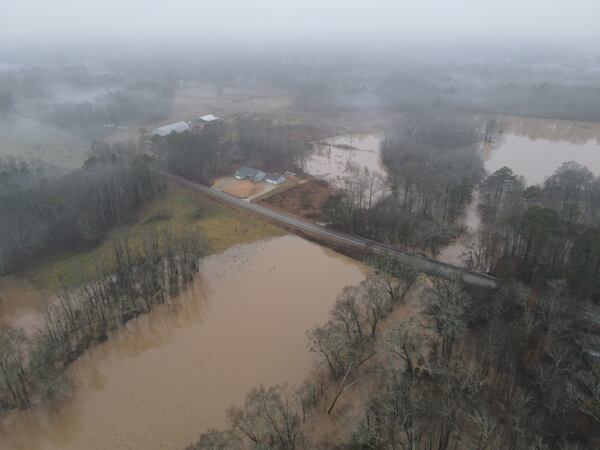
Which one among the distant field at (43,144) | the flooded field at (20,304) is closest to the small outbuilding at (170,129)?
the distant field at (43,144)

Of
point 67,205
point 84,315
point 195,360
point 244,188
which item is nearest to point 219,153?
point 244,188

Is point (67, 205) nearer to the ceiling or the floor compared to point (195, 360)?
nearer to the ceiling

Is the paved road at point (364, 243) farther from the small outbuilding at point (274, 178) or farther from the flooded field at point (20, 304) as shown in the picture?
the flooded field at point (20, 304)

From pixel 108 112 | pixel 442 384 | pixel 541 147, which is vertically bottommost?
pixel 442 384

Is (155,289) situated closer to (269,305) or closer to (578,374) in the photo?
(269,305)

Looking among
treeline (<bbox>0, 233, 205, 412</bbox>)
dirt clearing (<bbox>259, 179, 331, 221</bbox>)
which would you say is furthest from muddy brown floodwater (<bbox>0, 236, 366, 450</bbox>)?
dirt clearing (<bbox>259, 179, 331, 221</bbox>)

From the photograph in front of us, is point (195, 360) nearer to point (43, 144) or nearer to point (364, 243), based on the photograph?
point (364, 243)
